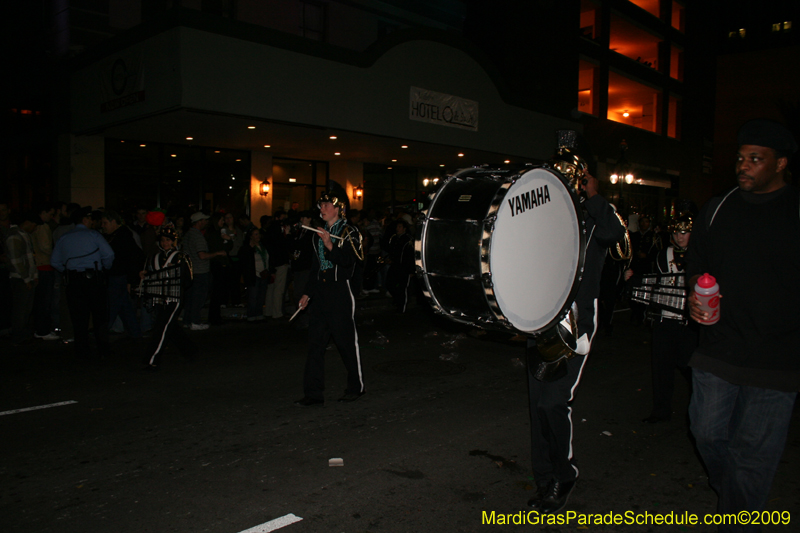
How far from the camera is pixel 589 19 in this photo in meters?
28.6

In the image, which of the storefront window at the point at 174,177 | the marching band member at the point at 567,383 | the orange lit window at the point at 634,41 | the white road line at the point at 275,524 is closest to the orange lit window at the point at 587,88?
the orange lit window at the point at 634,41

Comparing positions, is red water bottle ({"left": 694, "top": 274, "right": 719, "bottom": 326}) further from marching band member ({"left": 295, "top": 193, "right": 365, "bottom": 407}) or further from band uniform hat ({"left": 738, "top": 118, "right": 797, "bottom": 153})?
marching band member ({"left": 295, "top": 193, "right": 365, "bottom": 407})

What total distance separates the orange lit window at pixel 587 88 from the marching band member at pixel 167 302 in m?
23.0

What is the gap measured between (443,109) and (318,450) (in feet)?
48.2

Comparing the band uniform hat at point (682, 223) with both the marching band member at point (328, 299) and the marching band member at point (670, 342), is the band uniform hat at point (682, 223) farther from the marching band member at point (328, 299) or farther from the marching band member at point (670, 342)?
the marching band member at point (328, 299)

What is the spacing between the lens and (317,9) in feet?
70.1

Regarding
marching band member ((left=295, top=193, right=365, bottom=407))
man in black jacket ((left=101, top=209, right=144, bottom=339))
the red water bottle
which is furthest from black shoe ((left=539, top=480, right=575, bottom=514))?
man in black jacket ((left=101, top=209, right=144, bottom=339))

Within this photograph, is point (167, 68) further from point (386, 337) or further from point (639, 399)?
point (639, 399)

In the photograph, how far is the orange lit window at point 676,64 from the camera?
107 ft

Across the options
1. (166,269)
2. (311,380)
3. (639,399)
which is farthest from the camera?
(166,269)

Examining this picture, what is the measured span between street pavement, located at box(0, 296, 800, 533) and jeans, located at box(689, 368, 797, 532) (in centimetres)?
79

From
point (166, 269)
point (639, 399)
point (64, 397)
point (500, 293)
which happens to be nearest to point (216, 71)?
point (166, 269)

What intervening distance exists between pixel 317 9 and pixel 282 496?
66.5 feet

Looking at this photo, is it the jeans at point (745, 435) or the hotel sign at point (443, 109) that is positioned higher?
the hotel sign at point (443, 109)
